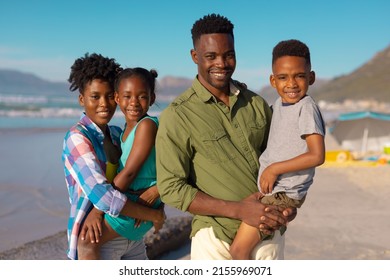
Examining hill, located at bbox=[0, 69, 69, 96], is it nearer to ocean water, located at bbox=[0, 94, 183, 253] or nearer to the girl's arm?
ocean water, located at bbox=[0, 94, 183, 253]

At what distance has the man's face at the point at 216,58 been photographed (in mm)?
2693

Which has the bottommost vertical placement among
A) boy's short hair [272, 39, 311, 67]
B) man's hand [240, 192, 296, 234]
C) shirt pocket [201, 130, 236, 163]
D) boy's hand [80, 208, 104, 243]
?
boy's hand [80, 208, 104, 243]

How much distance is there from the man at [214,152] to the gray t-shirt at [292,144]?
96 millimetres

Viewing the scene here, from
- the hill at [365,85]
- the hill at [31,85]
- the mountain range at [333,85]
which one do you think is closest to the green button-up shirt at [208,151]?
the mountain range at [333,85]

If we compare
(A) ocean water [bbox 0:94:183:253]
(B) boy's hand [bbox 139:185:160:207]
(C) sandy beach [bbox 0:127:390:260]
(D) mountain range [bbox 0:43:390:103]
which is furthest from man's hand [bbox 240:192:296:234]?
(D) mountain range [bbox 0:43:390:103]

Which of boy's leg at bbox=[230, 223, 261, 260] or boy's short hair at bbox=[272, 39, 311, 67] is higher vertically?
boy's short hair at bbox=[272, 39, 311, 67]

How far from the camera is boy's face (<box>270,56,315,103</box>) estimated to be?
2754 mm

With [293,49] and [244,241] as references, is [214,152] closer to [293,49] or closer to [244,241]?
[244,241]

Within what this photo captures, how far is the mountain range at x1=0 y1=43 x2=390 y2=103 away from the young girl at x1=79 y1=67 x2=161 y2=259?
46246mm

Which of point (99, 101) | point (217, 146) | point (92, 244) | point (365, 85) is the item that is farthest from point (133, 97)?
point (365, 85)

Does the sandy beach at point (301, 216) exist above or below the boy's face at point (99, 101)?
below

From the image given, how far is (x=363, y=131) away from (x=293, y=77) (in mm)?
14647

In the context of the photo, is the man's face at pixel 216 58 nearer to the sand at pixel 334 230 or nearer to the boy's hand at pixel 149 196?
the boy's hand at pixel 149 196
